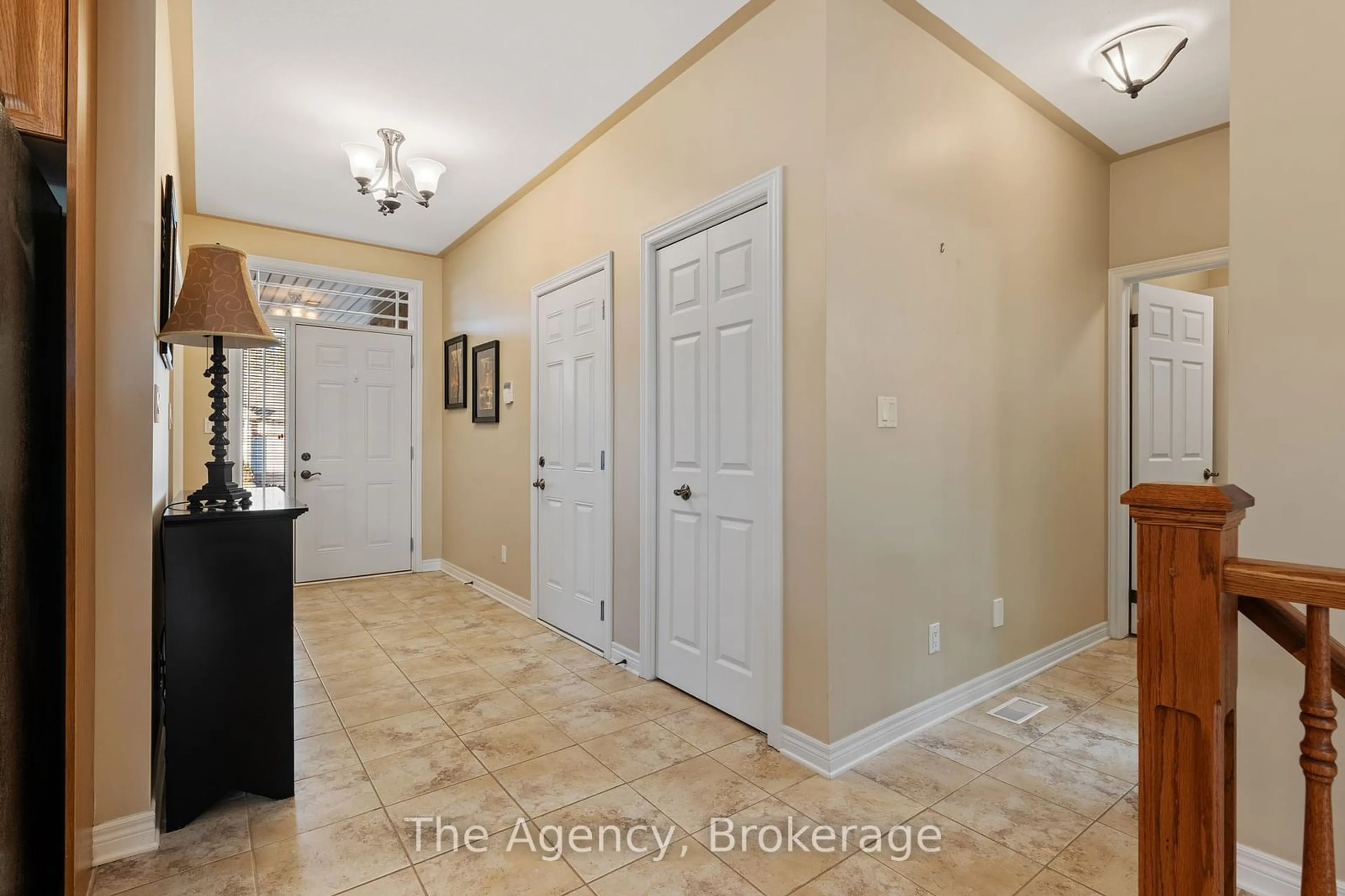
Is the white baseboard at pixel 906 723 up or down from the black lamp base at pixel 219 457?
down

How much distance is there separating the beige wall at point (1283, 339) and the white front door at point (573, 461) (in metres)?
2.45

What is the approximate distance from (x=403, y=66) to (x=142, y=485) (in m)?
2.09

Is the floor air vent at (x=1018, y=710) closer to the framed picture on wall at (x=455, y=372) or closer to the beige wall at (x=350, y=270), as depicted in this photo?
the framed picture on wall at (x=455, y=372)

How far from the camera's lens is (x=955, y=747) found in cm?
237

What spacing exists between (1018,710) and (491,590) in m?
3.40

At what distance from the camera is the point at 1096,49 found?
8.57ft

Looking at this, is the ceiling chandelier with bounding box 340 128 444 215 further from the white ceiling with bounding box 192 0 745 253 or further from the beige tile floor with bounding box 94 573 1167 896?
the beige tile floor with bounding box 94 573 1167 896

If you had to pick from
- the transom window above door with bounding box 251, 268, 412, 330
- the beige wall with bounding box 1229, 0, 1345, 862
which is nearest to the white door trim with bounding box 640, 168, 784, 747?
the beige wall with bounding box 1229, 0, 1345, 862

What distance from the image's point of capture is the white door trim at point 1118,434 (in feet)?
11.7

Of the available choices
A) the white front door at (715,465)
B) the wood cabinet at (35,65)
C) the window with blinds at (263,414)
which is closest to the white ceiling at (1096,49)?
the white front door at (715,465)

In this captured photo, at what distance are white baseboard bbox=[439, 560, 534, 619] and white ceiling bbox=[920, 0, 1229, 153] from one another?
3752 mm

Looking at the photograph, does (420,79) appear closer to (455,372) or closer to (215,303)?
(215,303)

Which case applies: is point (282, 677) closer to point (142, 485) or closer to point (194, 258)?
point (142, 485)

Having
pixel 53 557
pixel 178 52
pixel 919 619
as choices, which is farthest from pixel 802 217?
pixel 178 52
